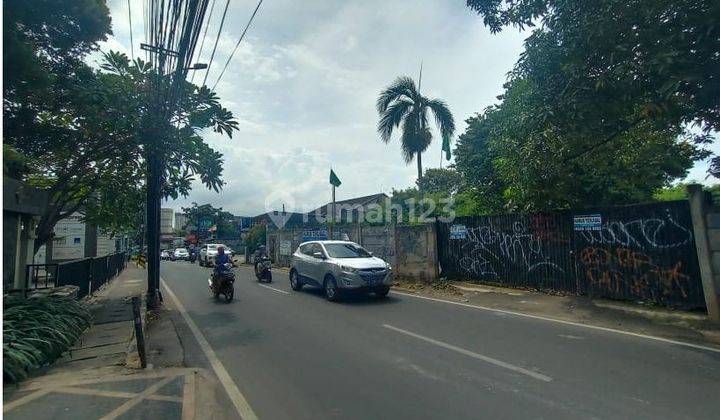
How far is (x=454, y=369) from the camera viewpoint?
572 cm

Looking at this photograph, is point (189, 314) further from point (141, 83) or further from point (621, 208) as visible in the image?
point (621, 208)

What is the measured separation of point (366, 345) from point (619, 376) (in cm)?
358

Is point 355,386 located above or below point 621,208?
below

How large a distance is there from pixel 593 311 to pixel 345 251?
22.0 ft

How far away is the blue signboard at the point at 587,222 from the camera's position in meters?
10.8

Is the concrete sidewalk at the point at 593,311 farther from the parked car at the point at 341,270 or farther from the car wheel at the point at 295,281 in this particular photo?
the car wheel at the point at 295,281

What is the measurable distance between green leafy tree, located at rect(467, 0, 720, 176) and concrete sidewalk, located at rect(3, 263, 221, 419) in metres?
7.52

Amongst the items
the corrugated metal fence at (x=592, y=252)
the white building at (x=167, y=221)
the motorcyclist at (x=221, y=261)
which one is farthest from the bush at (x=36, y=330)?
the white building at (x=167, y=221)

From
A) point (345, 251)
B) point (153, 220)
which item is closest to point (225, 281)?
point (153, 220)

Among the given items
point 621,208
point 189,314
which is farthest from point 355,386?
point 621,208

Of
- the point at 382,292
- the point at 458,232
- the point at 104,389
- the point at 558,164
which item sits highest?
the point at 558,164

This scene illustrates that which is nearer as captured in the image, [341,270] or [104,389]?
[104,389]

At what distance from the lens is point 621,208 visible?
1037 centimetres

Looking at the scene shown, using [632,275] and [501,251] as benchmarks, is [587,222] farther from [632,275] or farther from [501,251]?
[501,251]
